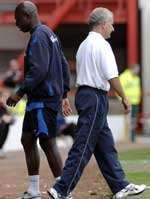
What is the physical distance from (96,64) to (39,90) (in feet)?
2.15

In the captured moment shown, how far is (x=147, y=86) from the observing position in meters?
23.5

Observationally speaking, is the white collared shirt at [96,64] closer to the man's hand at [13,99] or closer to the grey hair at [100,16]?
the grey hair at [100,16]

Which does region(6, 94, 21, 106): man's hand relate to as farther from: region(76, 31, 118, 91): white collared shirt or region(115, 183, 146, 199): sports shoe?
region(115, 183, 146, 199): sports shoe

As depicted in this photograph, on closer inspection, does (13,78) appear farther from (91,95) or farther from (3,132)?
(91,95)

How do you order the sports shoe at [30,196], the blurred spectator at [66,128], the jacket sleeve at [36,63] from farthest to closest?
the blurred spectator at [66,128] → the sports shoe at [30,196] → the jacket sleeve at [36,63]

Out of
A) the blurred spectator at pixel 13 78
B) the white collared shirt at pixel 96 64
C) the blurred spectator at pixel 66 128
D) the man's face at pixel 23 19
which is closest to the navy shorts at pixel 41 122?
the white collared shirt at pixel 96 64

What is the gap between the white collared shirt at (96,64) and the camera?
25.1ft

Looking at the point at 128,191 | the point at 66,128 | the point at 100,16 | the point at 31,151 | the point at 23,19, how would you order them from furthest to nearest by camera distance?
the point at 66,128 < the point at 31,151 < the point at 23,19 < the point at 128,191 < the point at 100,16

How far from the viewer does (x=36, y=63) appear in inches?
309

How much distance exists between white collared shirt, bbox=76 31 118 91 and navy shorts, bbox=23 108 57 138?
1.50ft

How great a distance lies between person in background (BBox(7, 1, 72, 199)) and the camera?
7863mm

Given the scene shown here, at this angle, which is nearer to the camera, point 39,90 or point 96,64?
point 96,64

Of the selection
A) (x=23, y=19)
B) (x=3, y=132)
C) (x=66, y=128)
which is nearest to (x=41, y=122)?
(x=23, y=19)

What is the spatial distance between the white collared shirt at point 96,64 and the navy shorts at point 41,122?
0.46m
